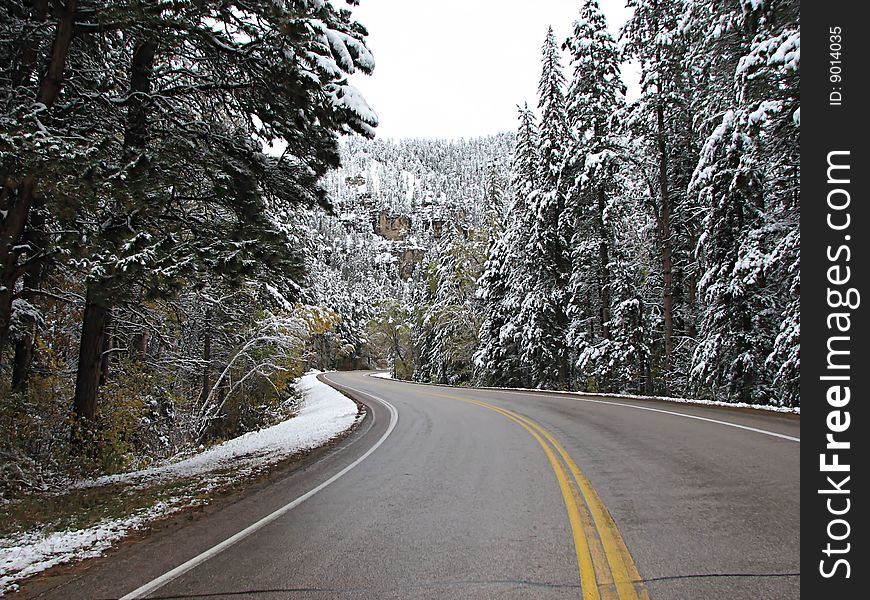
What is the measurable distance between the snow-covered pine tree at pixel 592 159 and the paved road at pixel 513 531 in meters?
14.5

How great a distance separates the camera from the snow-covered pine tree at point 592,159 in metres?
22.4

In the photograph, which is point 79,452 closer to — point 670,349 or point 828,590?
point 828,590

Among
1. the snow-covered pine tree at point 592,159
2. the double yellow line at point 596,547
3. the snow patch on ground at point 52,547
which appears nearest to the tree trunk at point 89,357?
the snow patch on ground at point 52,547

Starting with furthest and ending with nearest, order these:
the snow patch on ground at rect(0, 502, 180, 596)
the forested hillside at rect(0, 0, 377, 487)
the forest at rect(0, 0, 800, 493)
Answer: the forest at rect(0, 0, 800, 493), the forested hillside at rect(0, 0, 377, 487), the snow patch on ground at rect(0, 502, 180, 596)

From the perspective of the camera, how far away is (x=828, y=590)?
3447 mm

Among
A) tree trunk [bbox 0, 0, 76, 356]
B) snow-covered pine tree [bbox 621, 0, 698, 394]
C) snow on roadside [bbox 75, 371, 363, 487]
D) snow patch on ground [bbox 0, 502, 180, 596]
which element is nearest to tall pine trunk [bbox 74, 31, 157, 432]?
tree trunk [bbox 0, 0, 76, 356]

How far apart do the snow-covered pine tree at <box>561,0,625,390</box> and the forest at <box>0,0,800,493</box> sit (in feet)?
0.39

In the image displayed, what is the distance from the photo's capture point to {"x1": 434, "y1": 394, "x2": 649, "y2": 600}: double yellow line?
3635 millimetres

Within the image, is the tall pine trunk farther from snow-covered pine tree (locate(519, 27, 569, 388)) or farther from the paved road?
snow-covered pine tree (locate(519, 27, 569, 388))

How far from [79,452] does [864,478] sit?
1161 cm

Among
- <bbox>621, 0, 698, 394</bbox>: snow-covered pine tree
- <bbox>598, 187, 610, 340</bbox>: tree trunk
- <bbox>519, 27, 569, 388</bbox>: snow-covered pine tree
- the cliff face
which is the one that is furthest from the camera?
the cliff face

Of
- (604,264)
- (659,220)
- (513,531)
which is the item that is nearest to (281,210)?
(513,531)

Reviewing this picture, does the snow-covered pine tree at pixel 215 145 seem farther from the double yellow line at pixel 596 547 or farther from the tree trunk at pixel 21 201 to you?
the double yellow line at pixel 596 547

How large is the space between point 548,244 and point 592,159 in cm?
567
